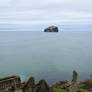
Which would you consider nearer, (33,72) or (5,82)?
(5,82)

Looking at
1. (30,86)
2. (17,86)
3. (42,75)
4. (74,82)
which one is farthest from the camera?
(42,75)

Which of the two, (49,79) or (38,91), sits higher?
(38,91)

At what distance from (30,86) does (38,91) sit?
1290 millimetres

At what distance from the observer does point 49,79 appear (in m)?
46.2

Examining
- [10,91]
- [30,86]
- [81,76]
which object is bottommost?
[81,76]

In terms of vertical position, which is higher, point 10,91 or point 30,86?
point 30,86

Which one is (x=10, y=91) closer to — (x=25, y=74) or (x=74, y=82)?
(x=74, y=82)

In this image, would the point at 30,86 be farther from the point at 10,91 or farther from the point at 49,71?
the point at 49,71

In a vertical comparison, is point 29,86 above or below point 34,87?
above

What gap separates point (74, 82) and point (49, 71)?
32.7 m

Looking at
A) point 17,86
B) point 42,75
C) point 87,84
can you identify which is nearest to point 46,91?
point 17,86

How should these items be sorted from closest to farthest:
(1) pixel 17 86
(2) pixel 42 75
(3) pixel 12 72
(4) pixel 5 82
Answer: (4) pixel 5 82 → (1) pixel 17 86 → (2) pixel 42 75 → (3) pixel 12 72

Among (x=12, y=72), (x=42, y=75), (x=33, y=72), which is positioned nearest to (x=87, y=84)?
(x=42, y=75)

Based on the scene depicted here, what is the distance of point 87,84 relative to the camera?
34125 millimetres
